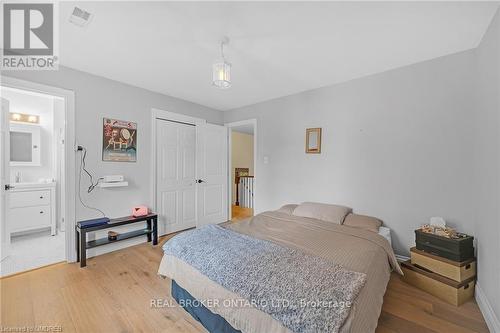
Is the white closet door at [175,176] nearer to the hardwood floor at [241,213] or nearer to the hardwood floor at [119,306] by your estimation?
the hardwood floor at [241,213]

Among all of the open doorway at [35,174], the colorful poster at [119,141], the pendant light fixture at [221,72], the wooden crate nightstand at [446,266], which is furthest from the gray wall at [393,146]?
the open doorway at [35,174]

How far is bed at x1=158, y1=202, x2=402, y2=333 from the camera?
114 cm

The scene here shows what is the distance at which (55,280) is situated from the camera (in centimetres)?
220

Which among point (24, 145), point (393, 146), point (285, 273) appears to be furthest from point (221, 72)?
point (24, 145)

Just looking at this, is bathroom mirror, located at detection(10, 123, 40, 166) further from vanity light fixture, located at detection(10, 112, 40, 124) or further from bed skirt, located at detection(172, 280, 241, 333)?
bed skirt, located at detection(172, 280, 241, 333)

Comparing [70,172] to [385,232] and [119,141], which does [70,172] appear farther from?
[385,232]

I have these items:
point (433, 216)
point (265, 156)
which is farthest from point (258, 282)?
point (265, 156)

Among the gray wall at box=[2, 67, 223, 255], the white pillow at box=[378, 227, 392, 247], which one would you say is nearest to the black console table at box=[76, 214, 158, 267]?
the gray wall at box=[2, 67, 223, 255]

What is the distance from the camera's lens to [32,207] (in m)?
3.38

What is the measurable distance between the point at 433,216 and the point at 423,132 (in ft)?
3.12

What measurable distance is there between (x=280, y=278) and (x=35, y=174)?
15.7 feet

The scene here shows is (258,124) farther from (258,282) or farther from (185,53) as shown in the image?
(258,282)

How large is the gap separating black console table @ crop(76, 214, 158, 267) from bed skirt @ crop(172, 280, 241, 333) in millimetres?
1415

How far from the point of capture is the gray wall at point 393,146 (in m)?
2.18
